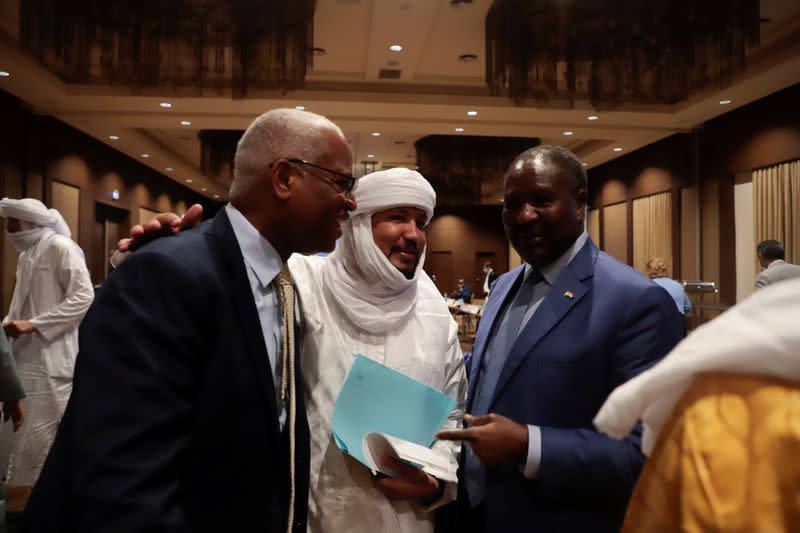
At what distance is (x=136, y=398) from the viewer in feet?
3.36

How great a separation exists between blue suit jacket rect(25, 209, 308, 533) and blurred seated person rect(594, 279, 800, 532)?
811 millimetres

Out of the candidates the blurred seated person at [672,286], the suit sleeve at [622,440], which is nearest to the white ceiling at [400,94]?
the blurred seated person at [672,286]

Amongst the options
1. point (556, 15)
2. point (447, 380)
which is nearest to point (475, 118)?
point (556, 15)

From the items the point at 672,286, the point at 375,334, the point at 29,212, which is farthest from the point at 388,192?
the point at 672,286

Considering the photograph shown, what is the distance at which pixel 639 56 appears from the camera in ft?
18.6

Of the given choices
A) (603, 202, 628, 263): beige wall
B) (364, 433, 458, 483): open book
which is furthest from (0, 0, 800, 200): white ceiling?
(364, 433, 458, 483): open book

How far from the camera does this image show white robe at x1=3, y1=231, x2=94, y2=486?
3.97 m

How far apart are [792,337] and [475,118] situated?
9.30 meters

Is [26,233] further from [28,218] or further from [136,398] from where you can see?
[136,398]

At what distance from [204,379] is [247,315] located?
15cm

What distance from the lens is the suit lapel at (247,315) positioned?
1.17 m

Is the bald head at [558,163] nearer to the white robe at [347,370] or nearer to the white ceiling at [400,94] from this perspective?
the white robe at [347,370]

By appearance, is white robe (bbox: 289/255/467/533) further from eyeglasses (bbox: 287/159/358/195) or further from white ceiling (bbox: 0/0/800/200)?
white ceiling (bbox: 0/0/800/200)

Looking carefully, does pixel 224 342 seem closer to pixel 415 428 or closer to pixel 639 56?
pixel 415 428
